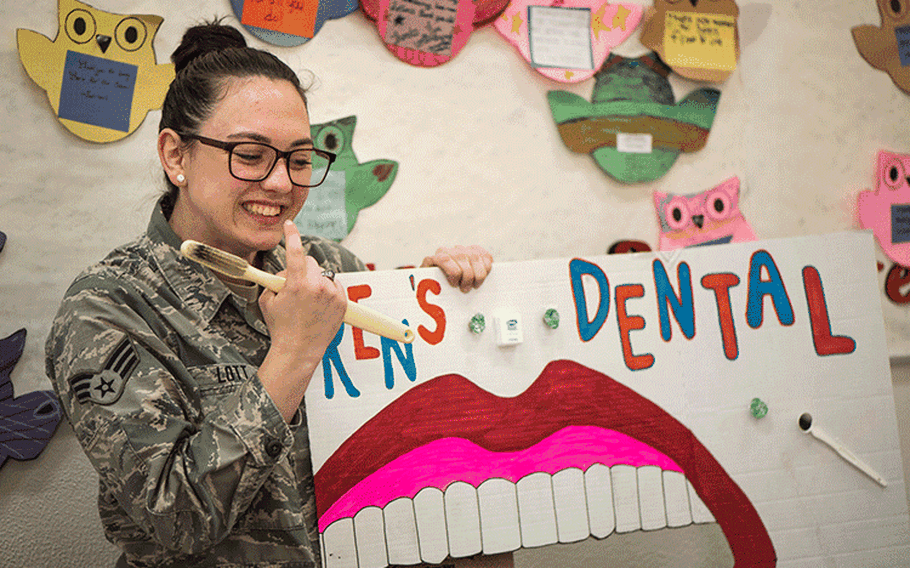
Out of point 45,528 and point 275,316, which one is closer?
point 275,316

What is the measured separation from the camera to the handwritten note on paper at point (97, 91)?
1.36 metres

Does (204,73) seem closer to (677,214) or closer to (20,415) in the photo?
(20,415)

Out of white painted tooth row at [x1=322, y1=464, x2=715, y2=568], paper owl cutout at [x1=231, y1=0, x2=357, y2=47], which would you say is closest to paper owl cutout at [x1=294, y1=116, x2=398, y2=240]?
paper owl cutout at [x1=231, y1=0, x2=357, y2=47]

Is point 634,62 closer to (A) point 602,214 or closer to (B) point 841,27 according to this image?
(A) point 602,214

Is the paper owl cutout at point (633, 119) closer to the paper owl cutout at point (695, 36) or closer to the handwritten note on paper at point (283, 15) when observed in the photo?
the paper owl cutout at point (695, 36)

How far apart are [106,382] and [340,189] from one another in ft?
2.70

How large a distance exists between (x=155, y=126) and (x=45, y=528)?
0.85 metres

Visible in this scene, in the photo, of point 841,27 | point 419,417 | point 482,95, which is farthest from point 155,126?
point 841,27

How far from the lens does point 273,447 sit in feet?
2.65

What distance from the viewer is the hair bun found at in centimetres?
103

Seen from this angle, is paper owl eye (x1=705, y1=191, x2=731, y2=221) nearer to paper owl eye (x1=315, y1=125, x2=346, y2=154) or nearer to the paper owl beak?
paper owl eye (x1=315, y1=125, x2=346, y2=154)

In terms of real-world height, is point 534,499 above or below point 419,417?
below

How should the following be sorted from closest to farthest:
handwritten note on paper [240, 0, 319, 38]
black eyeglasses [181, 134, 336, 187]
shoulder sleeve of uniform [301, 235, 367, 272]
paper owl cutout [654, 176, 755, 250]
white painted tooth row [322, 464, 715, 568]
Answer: black eyeglasses [181, 134, 336, 187] → white painted tooth row [322, 464, 715, 568] → shoulder sleeve of uniform [301, 235, 367, 272] → handwritten note on paper [240, 0, 319, 38] → paper owl cutout [654, 176, 755, 250]

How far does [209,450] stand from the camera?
0.78 meters
